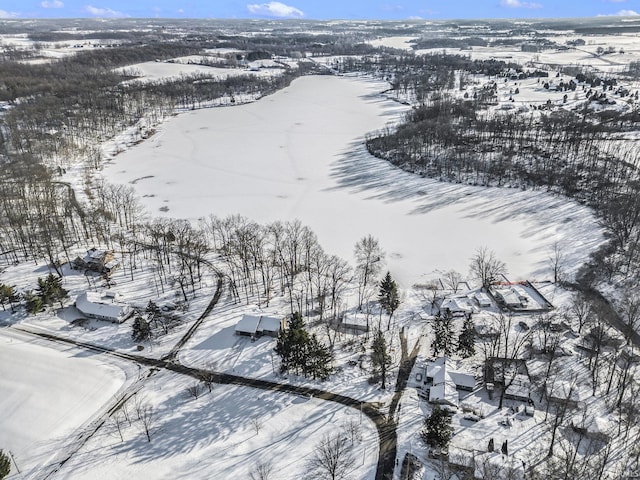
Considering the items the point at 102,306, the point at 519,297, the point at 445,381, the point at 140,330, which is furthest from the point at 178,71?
the point at 445,381

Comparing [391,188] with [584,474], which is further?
[391,188]

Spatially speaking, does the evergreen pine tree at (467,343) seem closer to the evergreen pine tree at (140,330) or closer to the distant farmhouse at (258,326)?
the distant farmhouse at (258,326)

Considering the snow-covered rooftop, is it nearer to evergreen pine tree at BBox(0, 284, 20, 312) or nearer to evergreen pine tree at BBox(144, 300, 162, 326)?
evergreen pine tree at BBox(144, 300, 162, 326)

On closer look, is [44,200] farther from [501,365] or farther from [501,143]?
[501,143]

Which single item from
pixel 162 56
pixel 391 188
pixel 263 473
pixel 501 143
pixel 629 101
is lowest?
pixel 263 473

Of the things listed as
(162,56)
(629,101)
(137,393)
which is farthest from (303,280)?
(162,56)

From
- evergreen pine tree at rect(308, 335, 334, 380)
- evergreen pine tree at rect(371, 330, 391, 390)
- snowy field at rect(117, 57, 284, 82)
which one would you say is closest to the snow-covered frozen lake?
evergreen pine tree at rect(371, 330, 391, 390)
